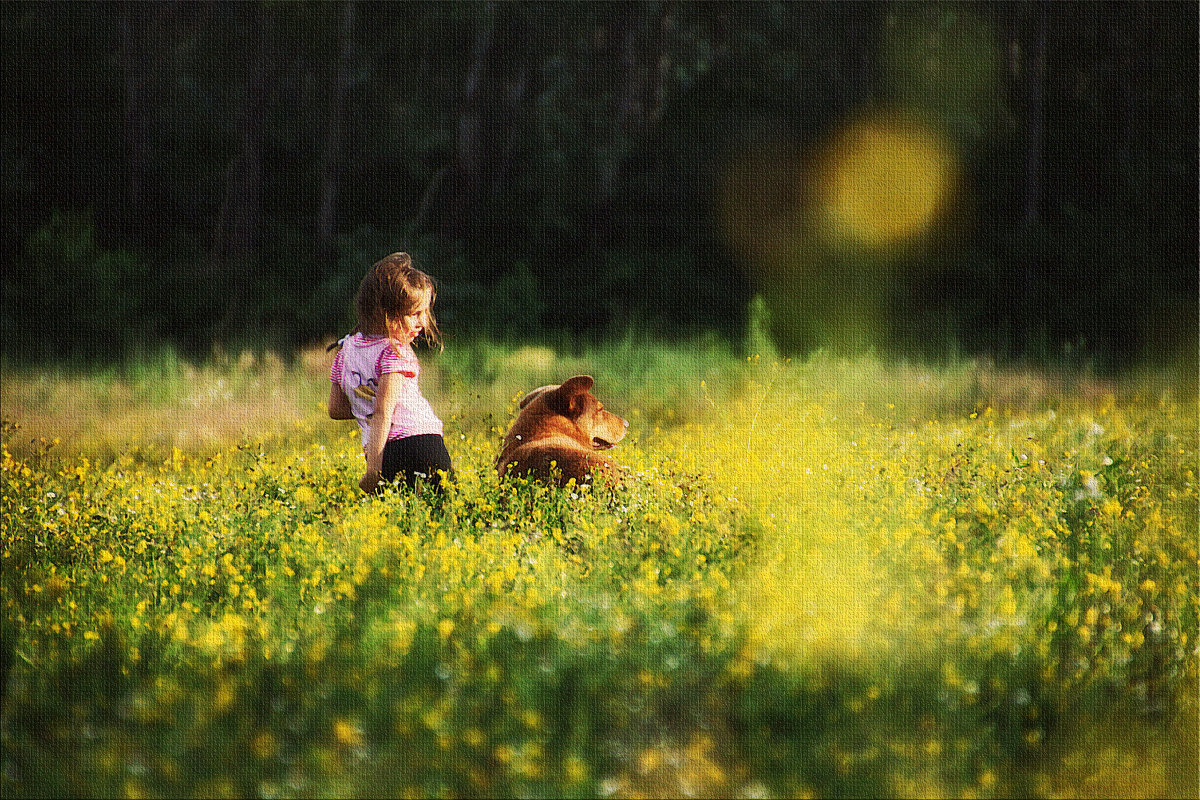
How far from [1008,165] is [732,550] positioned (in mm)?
20736

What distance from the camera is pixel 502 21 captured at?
2353cm

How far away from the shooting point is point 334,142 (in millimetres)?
22188

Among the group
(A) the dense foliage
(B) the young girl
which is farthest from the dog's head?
(A) the dense foliage

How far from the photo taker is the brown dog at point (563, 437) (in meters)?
5.48

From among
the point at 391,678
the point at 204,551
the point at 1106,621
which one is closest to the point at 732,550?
the point at 1106,621

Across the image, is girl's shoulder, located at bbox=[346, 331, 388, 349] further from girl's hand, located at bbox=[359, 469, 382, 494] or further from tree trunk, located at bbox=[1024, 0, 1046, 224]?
tree trunk, located at bbox=[1024, 0, 1046, 224]

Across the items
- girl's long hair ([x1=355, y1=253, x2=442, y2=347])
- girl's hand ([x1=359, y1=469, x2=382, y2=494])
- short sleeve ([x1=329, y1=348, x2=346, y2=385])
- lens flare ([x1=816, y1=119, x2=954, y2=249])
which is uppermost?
lens flare ([x1=816, y1=119, x2=954, y2=249])

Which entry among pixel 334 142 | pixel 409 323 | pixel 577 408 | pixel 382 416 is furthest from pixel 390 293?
pixel 334 142

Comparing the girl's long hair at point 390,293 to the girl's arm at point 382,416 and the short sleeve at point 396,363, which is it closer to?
the short sleeve at point 396,363

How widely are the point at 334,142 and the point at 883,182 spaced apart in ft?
36.8

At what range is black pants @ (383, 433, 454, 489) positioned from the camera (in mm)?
5059

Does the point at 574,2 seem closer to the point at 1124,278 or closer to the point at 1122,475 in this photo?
the point at 1124,278

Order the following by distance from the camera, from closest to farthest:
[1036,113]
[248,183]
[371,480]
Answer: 1. [371,480]
2. [248,183]
3. [1036,113]

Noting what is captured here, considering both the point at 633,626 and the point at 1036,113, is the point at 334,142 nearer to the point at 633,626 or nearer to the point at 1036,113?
the point at 1036,113
